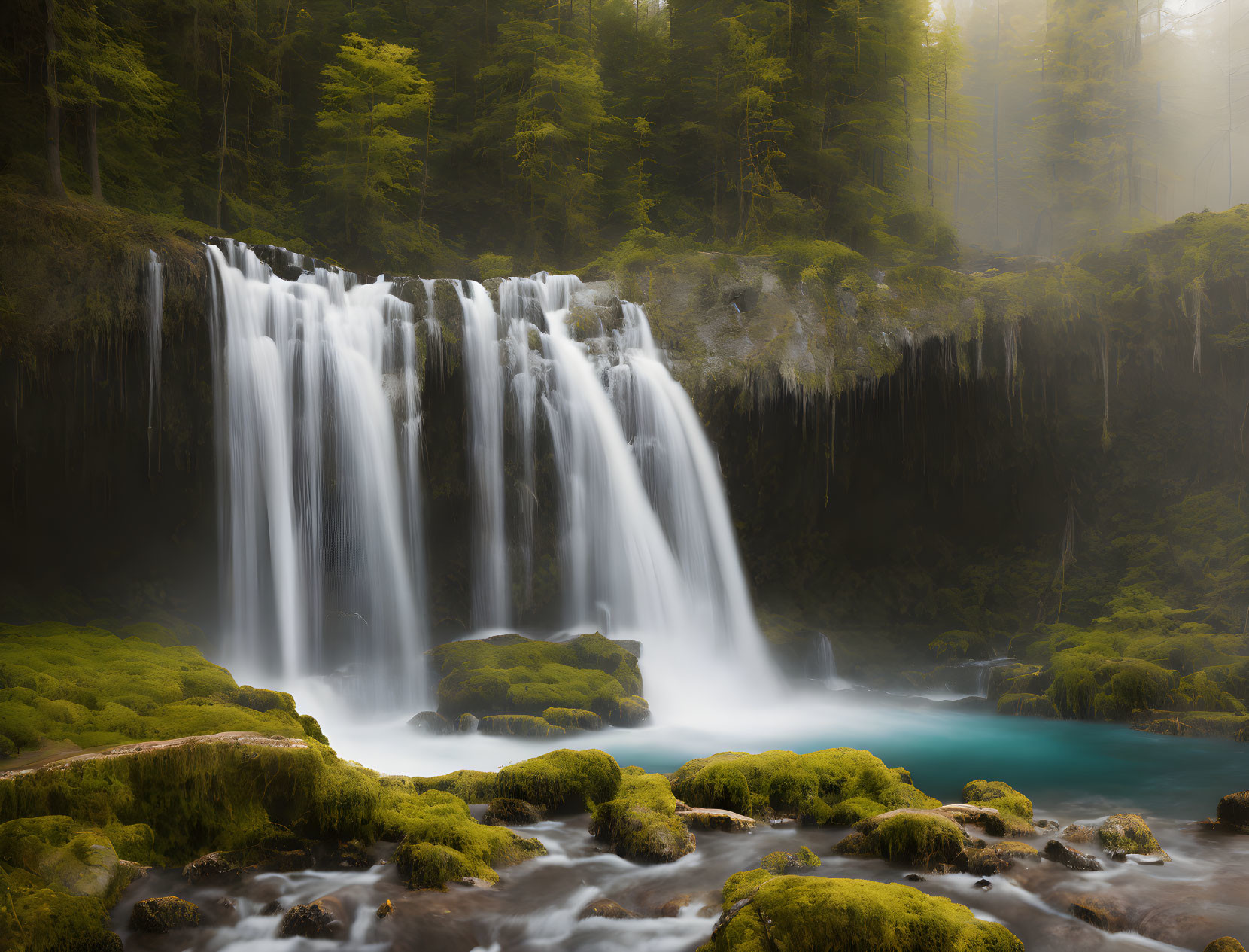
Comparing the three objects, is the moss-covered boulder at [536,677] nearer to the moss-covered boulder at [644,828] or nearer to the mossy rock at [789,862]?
the moss-covered boulder at [644,828]

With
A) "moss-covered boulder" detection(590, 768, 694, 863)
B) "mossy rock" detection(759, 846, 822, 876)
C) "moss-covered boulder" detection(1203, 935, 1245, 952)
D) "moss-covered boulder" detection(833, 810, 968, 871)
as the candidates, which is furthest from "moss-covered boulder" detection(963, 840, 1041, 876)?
"moss-covered boulder" detection(590, 768, 694, 863)

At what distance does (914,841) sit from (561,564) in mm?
11219

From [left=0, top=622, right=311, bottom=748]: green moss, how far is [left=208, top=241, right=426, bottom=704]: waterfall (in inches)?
98.8

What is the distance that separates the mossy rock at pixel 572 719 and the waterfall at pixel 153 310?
29.0ft

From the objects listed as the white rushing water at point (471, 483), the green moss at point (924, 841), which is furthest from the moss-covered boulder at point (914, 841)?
the white rushing water at point (471, 483)

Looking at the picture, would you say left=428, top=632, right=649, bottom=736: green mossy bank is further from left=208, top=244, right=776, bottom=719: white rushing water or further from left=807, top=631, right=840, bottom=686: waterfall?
left=807, top=631, right=840, bottom=686: waterfall

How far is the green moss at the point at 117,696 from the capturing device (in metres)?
7.14

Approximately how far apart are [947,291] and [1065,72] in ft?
58.6

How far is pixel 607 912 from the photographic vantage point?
5578 mm

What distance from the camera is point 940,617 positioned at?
2077 centimetres

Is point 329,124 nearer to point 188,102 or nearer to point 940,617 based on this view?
point 188,102

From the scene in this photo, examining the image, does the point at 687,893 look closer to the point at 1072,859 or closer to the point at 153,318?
the point at 1072,859

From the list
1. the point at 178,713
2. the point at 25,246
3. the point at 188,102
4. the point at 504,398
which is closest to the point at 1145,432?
the point at 504,398

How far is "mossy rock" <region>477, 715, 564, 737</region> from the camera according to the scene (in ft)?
38.5
